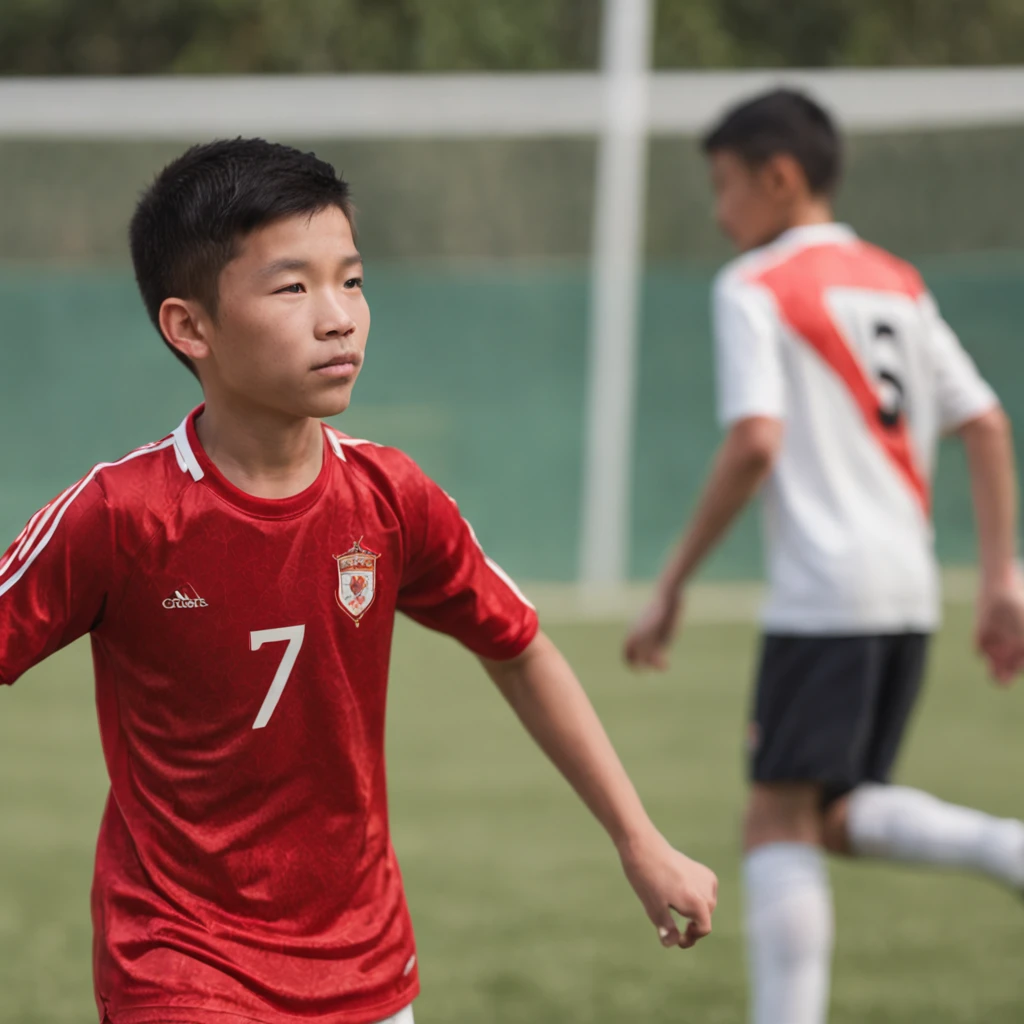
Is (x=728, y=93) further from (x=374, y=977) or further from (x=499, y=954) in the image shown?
(x=374, y=977)

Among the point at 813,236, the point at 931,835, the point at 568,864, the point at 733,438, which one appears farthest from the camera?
the point at 568,864

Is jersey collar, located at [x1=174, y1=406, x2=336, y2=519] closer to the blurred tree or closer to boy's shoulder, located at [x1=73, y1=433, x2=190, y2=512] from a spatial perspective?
boy's shoulder, located at [x1=73, y1=433, x2=190, y2=512]

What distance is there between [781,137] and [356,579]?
6.20ft

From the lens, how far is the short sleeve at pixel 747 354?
11.2ft

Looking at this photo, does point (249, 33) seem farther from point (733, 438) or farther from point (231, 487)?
point (231, 487)

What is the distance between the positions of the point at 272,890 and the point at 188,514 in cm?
45

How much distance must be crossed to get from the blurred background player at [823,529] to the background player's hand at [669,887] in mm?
1144

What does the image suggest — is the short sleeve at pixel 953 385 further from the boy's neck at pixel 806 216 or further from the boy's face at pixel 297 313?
the boy's face at pixel 297 313

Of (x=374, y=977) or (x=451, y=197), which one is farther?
(x=451, y=197)

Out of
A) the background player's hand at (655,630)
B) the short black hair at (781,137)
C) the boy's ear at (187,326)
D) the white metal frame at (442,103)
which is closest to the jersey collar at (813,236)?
the short black hair at (781,137)

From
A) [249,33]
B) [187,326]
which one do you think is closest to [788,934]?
[187,326]

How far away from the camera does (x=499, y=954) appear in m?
4.20

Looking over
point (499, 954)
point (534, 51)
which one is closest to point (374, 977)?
point (499, 954)

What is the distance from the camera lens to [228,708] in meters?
2.12
